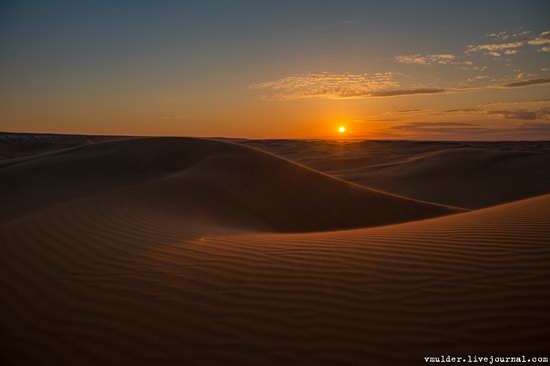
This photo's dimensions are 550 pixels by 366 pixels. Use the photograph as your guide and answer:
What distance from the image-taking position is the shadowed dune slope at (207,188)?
7836mm

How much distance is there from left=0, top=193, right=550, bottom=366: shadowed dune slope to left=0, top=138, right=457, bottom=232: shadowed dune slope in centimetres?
278

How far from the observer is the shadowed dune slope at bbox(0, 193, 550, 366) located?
236cm

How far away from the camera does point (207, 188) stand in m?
8.81

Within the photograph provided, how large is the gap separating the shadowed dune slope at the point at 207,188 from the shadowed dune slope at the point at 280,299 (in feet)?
9.14

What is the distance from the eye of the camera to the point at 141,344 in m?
2.51

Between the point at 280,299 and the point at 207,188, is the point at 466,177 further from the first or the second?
the point at 280,299

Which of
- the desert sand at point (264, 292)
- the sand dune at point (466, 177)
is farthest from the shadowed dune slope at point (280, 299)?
the sand dune at point (466, 177)

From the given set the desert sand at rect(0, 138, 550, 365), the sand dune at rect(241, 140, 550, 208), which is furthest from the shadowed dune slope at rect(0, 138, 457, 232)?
the sand dune at rect(241, 140, 550, 208)

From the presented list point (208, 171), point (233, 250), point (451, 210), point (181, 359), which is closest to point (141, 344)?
point (181, 359)

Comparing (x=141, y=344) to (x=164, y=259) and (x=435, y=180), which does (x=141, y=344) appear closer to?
(x=164, y=259)

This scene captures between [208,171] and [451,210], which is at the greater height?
[208,171]

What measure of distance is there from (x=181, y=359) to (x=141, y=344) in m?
0.36

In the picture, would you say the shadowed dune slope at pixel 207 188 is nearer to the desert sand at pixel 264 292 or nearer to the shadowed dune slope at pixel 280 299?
the desert sand at pixel 264 292

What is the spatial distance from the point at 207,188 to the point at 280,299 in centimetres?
619
